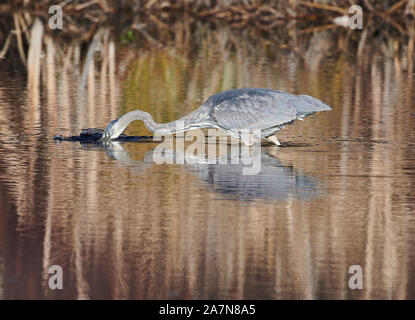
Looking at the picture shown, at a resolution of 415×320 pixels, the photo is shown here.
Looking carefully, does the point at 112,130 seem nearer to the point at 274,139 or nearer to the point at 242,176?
the point at 274,139

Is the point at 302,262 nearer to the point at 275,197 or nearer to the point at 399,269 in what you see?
the point at 399,269

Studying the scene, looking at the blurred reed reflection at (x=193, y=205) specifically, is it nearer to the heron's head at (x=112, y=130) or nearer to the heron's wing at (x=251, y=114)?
the heron's head at (x=112, y=130)

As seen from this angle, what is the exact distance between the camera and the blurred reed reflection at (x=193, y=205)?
21.9ft

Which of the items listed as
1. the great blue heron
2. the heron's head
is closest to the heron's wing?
the great blue heron

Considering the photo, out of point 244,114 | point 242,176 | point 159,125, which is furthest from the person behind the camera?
point 159,125

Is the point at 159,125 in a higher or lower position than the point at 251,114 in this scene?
lower

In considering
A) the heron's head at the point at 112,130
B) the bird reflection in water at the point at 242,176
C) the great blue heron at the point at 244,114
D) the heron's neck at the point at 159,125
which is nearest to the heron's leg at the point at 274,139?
the great blue heron at the point at 244,114

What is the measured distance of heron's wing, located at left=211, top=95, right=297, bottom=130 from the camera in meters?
11.2

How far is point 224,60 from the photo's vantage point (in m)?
20.3

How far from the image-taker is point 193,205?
8.56m

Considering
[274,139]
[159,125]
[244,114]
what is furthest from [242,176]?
[159,125]

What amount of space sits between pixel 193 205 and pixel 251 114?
2.95m

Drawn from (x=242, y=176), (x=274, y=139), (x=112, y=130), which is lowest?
(x=242, y=176)
